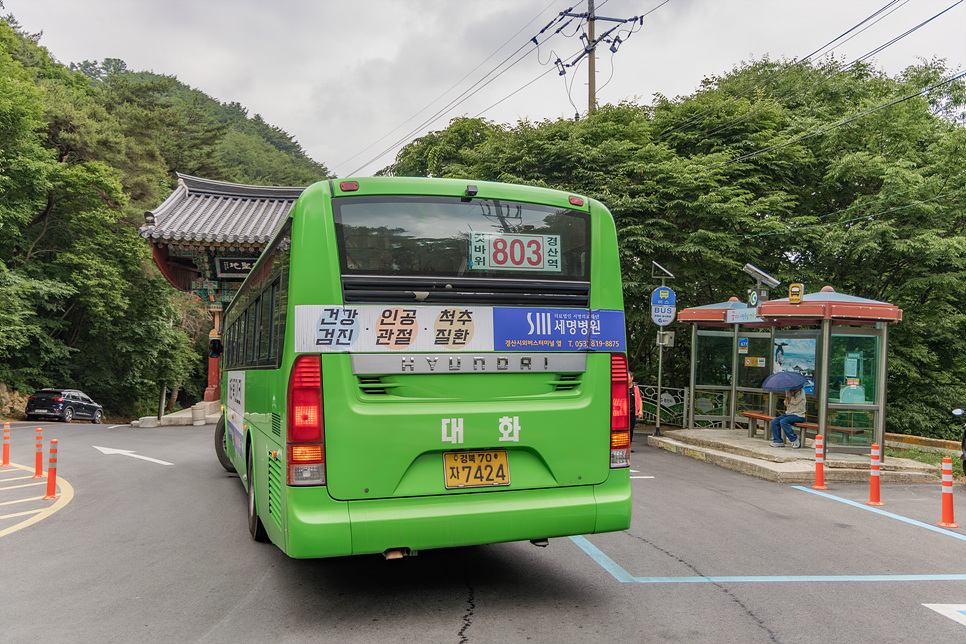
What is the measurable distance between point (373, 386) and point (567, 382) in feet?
4.72

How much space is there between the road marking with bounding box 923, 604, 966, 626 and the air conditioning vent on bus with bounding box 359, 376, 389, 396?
14.1ft

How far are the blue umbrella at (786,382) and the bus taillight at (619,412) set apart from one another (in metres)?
8.79

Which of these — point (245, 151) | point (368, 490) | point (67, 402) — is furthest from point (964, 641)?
point (245, 151)

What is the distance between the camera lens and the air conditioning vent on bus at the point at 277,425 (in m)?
4.91

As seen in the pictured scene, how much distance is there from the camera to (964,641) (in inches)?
178

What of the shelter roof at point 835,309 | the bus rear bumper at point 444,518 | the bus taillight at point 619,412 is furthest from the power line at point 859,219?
the bus rear bumper at point 444,518

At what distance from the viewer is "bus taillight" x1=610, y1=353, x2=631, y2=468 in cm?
529

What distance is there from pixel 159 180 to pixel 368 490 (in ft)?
124

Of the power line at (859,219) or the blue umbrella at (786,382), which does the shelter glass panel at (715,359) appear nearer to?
the power line at (859,219)

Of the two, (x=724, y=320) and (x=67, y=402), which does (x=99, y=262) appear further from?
(x=724, y=320)

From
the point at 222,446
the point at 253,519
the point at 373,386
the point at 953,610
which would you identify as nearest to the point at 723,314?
the point at 222,446

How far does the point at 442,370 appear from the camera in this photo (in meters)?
4.83

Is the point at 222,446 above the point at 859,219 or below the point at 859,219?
below

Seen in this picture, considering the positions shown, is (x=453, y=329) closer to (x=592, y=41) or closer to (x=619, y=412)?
(x=619, y=412)
